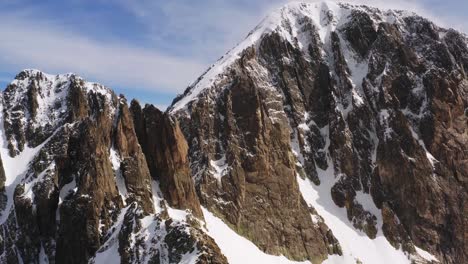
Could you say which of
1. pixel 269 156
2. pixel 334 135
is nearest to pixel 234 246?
pixel 269 156

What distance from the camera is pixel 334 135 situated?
17262 cm

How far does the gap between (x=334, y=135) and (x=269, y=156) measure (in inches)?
1109

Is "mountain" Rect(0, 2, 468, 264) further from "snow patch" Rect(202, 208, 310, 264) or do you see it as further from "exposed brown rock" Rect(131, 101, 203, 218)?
"snow patch" Rect(202, 208, 310, 264)

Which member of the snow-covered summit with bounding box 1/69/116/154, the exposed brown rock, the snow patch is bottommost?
the snow patch

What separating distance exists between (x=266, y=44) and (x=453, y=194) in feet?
213

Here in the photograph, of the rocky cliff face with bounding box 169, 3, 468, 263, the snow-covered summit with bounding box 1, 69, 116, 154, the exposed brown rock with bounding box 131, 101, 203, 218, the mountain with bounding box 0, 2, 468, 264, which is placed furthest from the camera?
the snow-covered summit with bounding box 1, 69, 116, 154

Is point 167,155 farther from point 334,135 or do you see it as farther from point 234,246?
point 334,135

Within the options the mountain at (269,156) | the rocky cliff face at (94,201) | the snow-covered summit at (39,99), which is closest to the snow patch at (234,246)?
the mountain at (269,156)

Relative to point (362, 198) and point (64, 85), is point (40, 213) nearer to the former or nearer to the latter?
point (64, 85)

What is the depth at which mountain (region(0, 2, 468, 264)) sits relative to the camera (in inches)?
4503

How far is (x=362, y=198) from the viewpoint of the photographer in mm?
164250

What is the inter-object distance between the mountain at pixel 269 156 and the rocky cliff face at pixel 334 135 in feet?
1.23

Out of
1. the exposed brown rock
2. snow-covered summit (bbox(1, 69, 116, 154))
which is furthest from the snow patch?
snow-covered summit (bbox(1, 69, 116, 154))

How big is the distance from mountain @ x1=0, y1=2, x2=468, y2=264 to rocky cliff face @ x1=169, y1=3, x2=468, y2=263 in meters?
0.37
